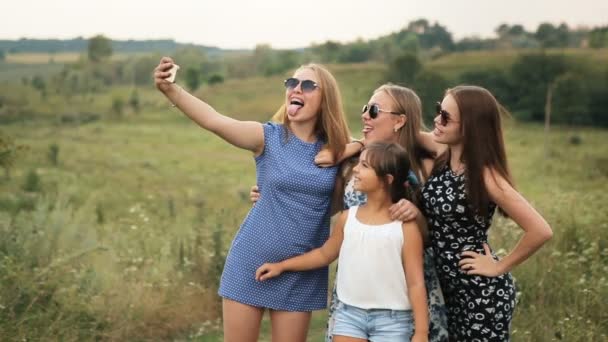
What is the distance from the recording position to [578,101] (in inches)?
1829

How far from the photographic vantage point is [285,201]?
361 cm

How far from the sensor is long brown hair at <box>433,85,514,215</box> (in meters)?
3.31

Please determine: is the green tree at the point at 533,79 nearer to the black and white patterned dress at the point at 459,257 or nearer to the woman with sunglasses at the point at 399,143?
the woman with sunglasses at the point at 399,143

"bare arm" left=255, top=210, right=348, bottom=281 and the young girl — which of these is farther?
"bare arm" left=255, top=210, right=348, bottom=281

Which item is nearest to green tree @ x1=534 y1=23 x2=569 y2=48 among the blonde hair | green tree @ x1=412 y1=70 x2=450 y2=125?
green tree @ x1=412 y1=70 x2=450 y2=125

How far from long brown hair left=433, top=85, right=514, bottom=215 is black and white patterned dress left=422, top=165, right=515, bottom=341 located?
0.06m

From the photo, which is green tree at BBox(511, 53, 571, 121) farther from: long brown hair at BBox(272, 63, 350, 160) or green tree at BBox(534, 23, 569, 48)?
long brown hair at BBox(272, 63, 350, 160)

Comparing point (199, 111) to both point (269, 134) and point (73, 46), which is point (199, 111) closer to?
point (269, 134)

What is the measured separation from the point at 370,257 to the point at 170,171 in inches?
1317

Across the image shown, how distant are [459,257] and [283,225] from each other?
0.77m

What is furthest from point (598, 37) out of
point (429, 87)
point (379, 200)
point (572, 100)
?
point (379, 200)

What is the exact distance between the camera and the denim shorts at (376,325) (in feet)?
10.7

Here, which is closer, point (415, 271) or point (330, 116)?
point (415, 271)

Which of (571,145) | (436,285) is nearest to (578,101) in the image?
(571,145)
